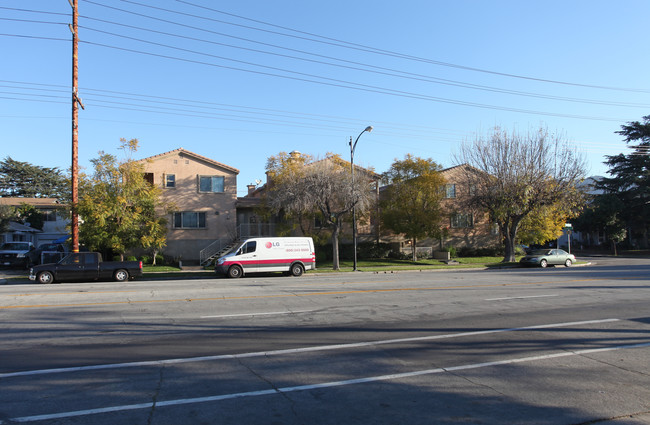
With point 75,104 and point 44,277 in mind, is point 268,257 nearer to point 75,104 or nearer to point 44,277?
point 44,277

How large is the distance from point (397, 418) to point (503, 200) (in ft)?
98.7

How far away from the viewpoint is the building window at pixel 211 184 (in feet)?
109

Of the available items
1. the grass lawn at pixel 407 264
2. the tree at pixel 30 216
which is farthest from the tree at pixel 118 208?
the tree at pixel 30 216

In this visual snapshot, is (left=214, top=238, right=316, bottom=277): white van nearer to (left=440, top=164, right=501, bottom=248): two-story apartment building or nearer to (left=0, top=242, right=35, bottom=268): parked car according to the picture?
(left=0, top=242, right=35, bottom=268): parked car

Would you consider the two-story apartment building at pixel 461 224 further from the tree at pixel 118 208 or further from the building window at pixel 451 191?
the tree at pixel 118 208

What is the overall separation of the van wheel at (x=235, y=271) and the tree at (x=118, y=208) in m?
6.65

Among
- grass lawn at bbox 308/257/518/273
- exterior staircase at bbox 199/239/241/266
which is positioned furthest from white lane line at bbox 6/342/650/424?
exterior staircase at bbox 199/239/241/266

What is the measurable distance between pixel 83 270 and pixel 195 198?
13834 millimetres

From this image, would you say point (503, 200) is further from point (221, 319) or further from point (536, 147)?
point (221, 319)

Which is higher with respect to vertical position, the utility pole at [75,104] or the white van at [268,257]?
the utility pole at [75,104]

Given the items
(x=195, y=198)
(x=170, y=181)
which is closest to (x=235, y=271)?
(x=195, y=198)

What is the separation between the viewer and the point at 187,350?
7.30 meters

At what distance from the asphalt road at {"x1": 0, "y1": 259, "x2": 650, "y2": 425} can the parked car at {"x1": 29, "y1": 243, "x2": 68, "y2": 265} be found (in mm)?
11482

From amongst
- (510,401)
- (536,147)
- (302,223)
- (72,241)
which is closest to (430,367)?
(510,401)
